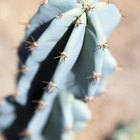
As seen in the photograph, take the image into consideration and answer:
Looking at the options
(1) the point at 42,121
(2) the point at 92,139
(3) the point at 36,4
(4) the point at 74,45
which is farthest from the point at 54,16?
(3) the point at 36,4

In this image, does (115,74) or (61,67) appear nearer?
(61,67)

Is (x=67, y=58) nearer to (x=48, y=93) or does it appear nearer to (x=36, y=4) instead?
(x=48, y=93)

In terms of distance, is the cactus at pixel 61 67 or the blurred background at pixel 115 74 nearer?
the cactus at pixel 61 67

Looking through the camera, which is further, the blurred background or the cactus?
the blurred background
